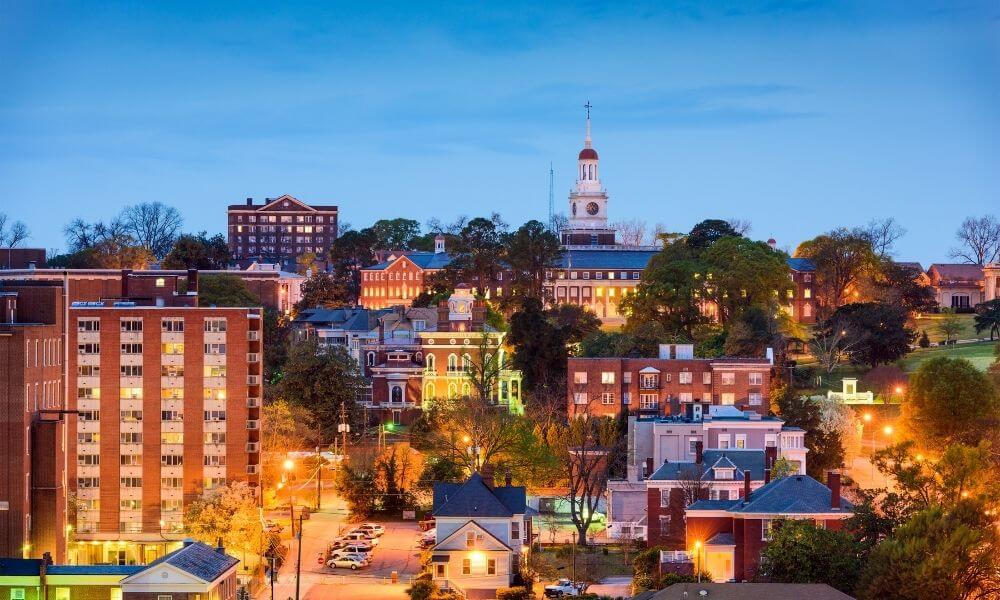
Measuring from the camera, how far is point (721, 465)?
68188 millimetres

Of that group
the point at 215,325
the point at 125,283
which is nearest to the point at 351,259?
the point at 125,283

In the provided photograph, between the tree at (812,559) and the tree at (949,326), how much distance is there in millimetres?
81048

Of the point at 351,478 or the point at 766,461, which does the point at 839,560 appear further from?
the point at 351,478

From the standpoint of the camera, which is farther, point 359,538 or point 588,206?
point 588,206

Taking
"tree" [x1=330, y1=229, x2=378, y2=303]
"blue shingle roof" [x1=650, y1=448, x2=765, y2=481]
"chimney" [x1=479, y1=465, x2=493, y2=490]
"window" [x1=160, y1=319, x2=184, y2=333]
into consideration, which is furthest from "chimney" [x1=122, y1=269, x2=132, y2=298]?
"tree" [x1=330, y1=229, x2=378, y2=303]

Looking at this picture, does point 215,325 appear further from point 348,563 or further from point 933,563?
point 933,563

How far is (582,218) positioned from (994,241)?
4804 cm

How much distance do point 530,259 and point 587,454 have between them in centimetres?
5562

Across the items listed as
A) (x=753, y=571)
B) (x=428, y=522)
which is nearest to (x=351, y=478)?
(x=428, y=522)

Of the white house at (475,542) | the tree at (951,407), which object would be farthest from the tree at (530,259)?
the white house at (475,542)

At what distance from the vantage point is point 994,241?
608 ft

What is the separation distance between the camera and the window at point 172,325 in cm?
7619

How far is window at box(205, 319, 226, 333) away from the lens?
3014 inches

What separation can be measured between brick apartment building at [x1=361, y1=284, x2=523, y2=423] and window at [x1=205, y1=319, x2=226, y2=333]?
114 feet
